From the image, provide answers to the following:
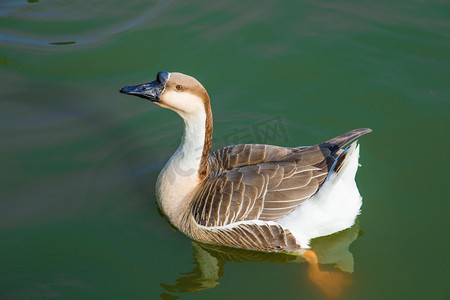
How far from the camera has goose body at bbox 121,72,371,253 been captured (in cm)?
422

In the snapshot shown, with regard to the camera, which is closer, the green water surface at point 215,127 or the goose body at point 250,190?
the goose body at point 250,190

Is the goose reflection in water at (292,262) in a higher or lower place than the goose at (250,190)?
lower

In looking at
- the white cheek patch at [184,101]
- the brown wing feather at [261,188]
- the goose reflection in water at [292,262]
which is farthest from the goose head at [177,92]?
the goose reflection in water at [292,262]

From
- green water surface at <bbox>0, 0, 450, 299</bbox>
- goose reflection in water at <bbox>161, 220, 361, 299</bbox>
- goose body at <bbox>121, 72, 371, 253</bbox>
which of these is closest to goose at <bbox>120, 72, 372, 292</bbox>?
goose body at <bbox>121, 72, 371, 253</bbox>

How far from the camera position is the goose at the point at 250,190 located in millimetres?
4207

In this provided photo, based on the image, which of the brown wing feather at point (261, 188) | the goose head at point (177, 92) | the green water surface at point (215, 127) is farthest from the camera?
the green water surface at point (215, 127)

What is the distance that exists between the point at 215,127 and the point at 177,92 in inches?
76.8

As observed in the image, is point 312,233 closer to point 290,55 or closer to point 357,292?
point 357,292

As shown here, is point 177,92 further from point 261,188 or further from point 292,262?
point 292,262

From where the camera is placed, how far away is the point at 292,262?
461cm

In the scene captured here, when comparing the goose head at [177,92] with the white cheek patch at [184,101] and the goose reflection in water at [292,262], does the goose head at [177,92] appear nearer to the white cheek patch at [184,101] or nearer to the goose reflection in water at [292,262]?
the white cheek patch at [184,101]

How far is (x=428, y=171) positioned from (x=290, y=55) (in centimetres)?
268

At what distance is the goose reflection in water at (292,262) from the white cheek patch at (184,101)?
1.46 metres

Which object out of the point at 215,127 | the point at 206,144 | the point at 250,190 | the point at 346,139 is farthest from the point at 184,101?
the point at 215,127
